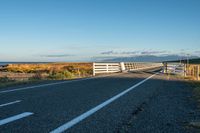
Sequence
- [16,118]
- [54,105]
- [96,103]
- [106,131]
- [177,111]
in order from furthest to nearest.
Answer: [96,103] < [54,105] < [177,111] < [16,118] < [106,131]

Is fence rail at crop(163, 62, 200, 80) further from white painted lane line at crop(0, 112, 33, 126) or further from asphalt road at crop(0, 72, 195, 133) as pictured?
white painted lane line at crop(0, 112, 33, 126)

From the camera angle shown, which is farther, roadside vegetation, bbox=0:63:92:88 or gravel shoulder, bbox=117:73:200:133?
roadside vegetation, bbox=0:63:92:88

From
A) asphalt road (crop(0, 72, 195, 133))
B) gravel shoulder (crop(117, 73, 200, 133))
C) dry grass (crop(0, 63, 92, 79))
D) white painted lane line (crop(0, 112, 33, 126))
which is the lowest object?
dry grass (crop(0, 63, 92, 79))

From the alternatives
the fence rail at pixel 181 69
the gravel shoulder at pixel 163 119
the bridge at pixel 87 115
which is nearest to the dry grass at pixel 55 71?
the fence rail at pixel 181 69

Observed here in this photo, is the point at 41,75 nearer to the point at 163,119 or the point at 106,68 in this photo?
the point at 106,68

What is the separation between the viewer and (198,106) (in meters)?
8.98

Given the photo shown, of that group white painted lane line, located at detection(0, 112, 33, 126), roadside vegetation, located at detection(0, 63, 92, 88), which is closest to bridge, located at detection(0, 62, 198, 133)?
white painted lane line, located at detection(0, 112, 33, 126)

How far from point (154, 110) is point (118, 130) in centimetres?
264

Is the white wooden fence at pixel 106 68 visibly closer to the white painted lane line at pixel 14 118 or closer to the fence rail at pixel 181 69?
the fence rail at pixel 181 69

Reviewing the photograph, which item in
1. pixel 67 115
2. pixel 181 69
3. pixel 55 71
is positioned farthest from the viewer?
pixel 55 71

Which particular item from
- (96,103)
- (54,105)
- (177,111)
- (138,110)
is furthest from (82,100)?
(177,111)

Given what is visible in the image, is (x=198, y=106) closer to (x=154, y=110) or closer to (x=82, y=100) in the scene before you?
(x=154, y=110)

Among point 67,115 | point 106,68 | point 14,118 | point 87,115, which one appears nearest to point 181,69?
point 106,68

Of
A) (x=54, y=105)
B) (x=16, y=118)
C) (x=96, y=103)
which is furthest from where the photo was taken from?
(x=96, y=103)
